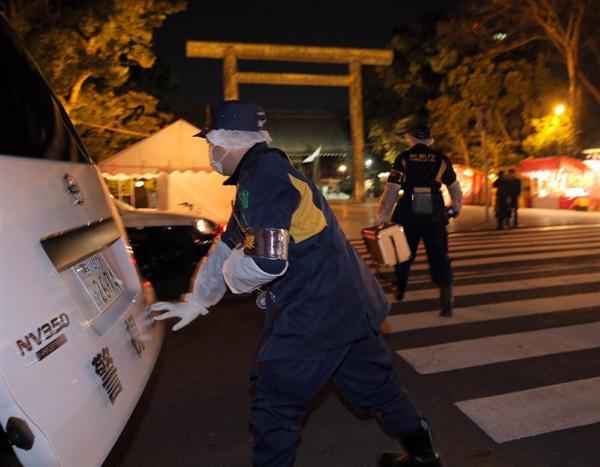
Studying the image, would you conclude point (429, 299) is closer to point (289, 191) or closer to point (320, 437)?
point (320, 437)

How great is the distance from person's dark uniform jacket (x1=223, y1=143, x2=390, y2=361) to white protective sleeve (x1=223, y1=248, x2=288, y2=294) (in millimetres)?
66

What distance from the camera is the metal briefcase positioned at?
486cm

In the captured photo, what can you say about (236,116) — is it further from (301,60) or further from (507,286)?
(301,60)

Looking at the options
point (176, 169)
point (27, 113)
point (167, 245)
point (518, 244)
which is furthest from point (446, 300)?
point (176, 169)

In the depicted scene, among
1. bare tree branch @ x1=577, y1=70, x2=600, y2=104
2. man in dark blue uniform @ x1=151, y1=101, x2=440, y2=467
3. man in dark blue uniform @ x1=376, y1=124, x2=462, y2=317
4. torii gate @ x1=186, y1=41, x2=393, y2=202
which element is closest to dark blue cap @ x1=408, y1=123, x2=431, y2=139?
man in dark blue uniform @ x1=376, y1=124, x2=462, y2=317

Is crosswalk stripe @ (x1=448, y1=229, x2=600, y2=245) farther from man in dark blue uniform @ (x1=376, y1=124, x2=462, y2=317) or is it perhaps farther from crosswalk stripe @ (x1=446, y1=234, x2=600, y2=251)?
man in dark blue uniform @ (x1=376, y1=124, x2=462, y2=317)

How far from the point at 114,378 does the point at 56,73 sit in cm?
1089

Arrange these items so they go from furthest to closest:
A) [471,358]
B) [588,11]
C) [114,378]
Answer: [588,11]
[471,358]
[114,378]

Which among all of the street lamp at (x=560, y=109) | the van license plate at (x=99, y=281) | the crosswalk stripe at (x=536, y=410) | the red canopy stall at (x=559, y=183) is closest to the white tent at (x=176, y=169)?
the crosswalk stripe at (x=536, y=410)

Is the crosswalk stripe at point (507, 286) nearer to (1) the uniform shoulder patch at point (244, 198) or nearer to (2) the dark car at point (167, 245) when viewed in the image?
(2) the dark car at point (167, 245)

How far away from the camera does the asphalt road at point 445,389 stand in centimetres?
306

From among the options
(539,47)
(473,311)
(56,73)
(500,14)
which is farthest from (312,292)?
(539,47)

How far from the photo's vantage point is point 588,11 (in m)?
23.5

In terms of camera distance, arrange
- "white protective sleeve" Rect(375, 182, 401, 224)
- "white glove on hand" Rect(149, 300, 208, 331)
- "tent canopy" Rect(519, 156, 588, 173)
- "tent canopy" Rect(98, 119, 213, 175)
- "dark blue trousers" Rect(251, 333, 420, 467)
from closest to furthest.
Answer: "dark blue trousers" Rect(251, 333, 420, 467), "white glove on hand" Rect(149, 300, 208, 331), "white protective sleeve" Rect(375, 182, 401, 224), "tent canopy" Rect(98, 119, 213, 175), "tent canopy" Rect(519, 156, 588, 173)
